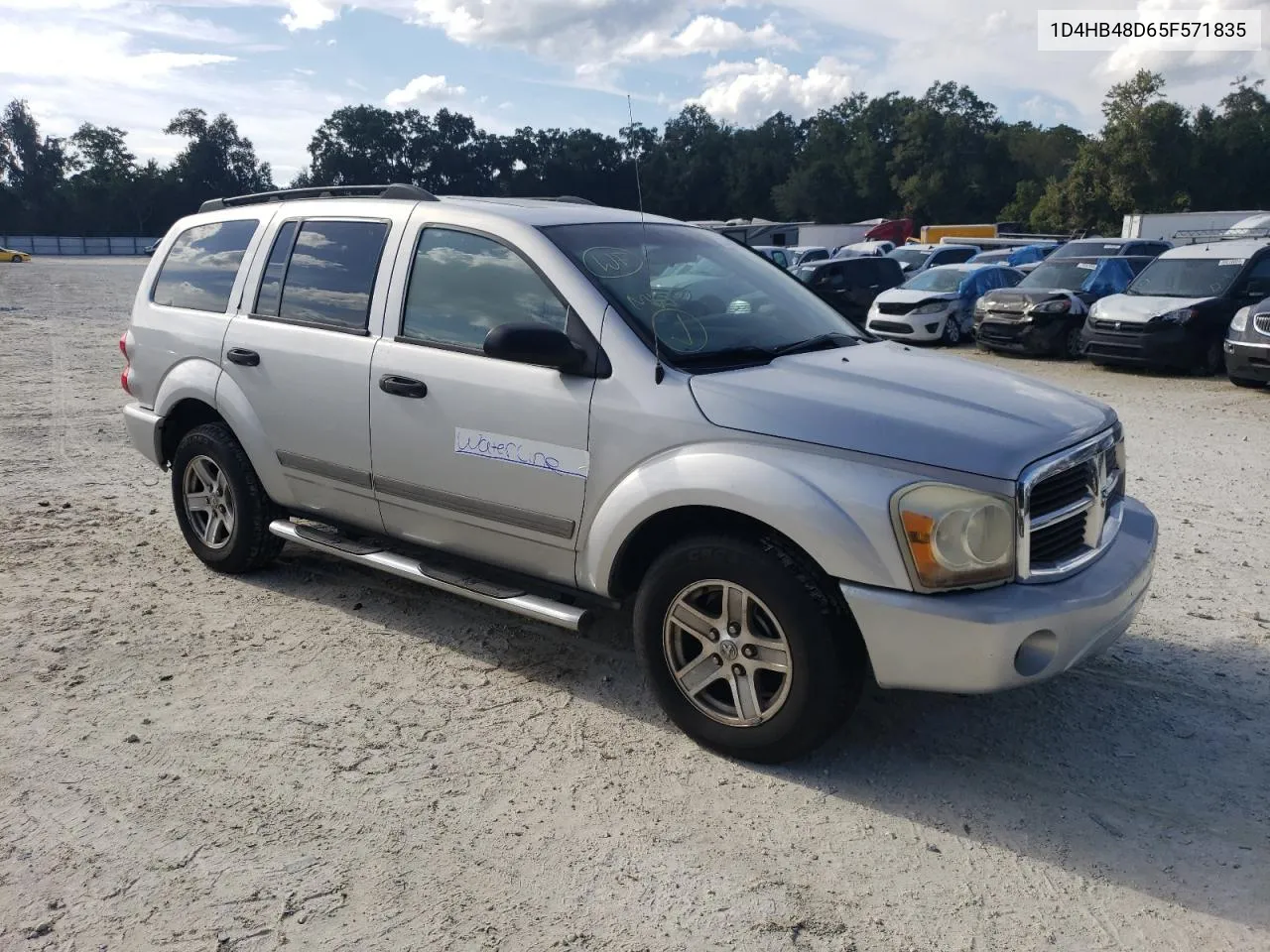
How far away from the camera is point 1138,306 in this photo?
14.0 m

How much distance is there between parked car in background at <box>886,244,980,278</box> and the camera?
2609cm

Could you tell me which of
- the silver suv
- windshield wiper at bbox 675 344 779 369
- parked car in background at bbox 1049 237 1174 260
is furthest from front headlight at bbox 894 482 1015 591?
parked car in background at bbox 1049 237 1174 260

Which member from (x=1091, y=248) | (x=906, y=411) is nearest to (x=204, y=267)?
(x=906, y=411)

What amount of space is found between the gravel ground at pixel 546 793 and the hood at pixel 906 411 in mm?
1133

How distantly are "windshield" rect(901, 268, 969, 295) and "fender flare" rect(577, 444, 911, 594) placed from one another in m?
15.8

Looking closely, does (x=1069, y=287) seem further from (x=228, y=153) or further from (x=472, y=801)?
(x=228, y=153)

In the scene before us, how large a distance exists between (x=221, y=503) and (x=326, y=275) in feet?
4.71

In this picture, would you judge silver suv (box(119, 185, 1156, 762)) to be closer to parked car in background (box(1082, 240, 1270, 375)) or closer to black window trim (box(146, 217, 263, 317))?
black window trim (box(146, 217, 263, 317))

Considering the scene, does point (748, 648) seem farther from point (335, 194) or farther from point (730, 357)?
point (335, 194)

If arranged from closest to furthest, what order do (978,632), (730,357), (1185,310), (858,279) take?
1. (978,632)
2. (730,357)
3. (1185,310)
4. (858,279)

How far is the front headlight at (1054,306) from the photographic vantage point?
623 inches

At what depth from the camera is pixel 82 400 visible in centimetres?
1118

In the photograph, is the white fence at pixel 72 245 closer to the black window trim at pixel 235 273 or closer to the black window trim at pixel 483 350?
the black window trim at pixel 235 273

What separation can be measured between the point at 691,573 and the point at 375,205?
7.85 ft
